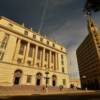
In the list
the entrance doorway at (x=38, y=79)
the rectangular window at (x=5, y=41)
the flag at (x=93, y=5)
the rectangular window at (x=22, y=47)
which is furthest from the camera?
the entrance doorway at (x=38, y=79)

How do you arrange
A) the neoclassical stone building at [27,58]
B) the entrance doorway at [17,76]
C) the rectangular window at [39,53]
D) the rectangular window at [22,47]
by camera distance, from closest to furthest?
1. the neoclassical stone building at [27,58]
2. the entrance doorway at [17,76]
3. the rectangular window at [22,47]
4. the rectangular window at [39,53]

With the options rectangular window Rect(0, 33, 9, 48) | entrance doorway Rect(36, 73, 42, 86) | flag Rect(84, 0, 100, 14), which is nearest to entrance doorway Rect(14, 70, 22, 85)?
entrance doorway Rect(36, 73, 42, 86)

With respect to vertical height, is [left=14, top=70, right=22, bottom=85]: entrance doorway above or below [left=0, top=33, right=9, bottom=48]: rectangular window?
below

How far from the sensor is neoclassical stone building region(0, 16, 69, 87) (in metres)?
32.0

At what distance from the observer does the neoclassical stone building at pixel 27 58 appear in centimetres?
3198

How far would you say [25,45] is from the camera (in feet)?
135

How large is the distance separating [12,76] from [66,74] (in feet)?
87.7

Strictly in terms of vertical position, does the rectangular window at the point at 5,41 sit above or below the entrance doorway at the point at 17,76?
above

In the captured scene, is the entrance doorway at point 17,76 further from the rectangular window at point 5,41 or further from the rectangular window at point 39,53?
the rectangular window at point 39,53

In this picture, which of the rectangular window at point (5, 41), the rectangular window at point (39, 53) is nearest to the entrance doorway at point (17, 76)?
the rectangular window at point (5, 41)

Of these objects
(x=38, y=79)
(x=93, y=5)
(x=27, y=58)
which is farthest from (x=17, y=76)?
(x=93, y=5)

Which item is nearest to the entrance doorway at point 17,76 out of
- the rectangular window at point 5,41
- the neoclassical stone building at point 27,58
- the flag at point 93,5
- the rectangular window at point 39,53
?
the neoclassical stone building at point 27,58

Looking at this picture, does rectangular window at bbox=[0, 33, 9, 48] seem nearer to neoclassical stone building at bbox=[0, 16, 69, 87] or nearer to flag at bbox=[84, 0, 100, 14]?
neoclassical stone building at bbox=[0, 16, 69, 87]

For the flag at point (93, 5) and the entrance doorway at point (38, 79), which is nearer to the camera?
the flag at point (93, 5)
